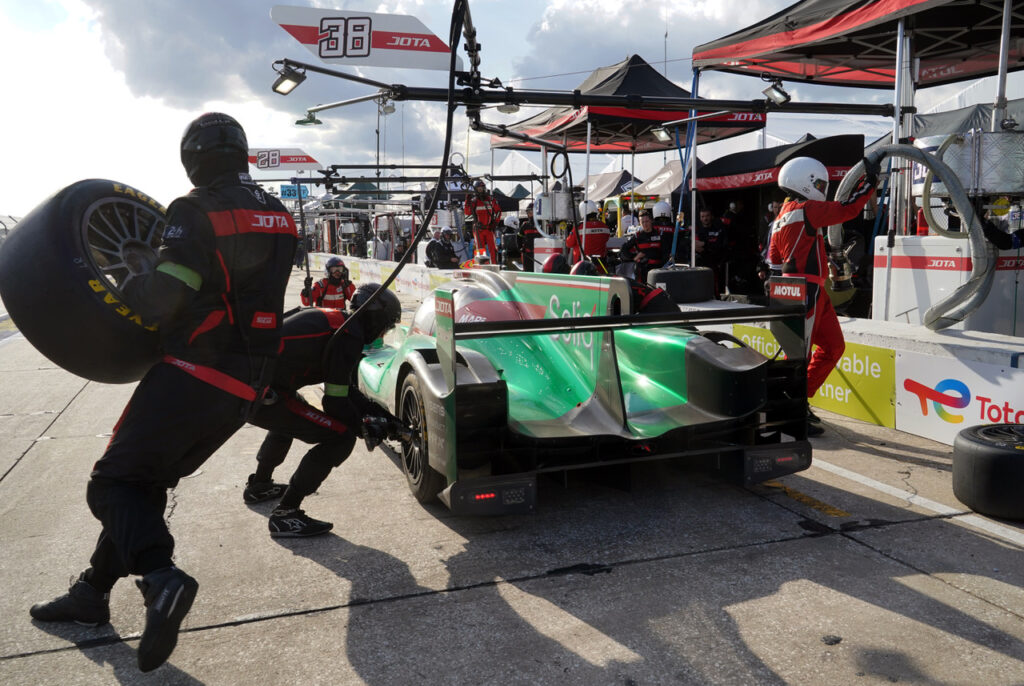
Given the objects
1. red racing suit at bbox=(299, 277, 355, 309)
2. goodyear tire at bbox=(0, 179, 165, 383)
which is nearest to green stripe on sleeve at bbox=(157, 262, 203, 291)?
goodyear tire at bbox=(0, 179, 165, 383)

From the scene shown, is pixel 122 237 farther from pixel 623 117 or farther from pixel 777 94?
pixel 623 117

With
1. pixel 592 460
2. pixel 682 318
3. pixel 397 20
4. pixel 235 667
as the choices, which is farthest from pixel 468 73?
pixel 235 667

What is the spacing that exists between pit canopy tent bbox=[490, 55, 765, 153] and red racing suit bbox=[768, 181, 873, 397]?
8133 mm

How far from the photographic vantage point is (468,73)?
19.6 ft

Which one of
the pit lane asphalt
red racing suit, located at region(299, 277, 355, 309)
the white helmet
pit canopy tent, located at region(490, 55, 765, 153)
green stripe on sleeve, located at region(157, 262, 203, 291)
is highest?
pit canopy tent, located at region(490, 55, 765, 153)

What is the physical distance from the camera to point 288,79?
6660 millimetres

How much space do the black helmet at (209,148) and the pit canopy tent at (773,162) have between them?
10.2 m

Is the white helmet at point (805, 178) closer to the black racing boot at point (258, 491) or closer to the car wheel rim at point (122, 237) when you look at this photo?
the black racing boot at point (258, 491)

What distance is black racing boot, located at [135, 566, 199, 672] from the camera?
2.44m

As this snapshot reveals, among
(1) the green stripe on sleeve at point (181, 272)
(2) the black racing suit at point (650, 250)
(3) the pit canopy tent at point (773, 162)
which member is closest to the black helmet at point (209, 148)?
(1) the green stripe on sleeve at point (181, 272)

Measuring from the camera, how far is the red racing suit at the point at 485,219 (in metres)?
14.9

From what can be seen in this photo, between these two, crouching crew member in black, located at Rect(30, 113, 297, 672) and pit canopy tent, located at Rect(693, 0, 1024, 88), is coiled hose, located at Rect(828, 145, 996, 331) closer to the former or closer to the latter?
pit canopy tent, located at Rect(693, 0, 1024, 88)

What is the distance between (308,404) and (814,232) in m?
4.05

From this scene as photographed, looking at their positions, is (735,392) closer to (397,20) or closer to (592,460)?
(592,460)
